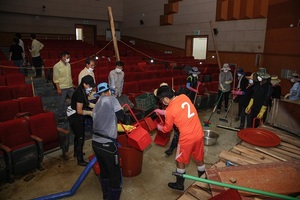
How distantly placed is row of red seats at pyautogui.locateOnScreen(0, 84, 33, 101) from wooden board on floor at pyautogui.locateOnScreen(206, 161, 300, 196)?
16.3ft

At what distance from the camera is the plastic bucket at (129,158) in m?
3.53

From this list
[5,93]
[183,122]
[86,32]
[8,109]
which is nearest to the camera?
[183,122]

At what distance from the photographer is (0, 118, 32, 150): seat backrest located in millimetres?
3615

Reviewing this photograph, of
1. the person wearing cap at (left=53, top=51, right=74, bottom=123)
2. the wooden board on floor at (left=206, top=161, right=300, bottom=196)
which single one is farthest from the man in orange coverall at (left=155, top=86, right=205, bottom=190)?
the person wearing cap at (left=53, top=51, right=74, bottom=123)

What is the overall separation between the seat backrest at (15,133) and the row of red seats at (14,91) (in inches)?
77.0

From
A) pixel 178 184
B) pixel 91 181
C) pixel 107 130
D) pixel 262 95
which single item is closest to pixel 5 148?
pixel 91 181

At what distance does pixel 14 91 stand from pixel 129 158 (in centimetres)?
360

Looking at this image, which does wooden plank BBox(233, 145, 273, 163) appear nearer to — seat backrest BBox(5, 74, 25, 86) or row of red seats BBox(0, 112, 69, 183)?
row of red seats BBox(0, 112, 69, 183)

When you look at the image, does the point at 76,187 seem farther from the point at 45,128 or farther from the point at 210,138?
the point at 210,138

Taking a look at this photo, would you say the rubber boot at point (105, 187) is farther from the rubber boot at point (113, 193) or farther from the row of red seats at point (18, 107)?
the row of red seats at point (18, 107)

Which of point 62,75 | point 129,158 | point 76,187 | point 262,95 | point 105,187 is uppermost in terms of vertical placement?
A: point 62,75

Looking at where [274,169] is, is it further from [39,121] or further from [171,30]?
[171,30]

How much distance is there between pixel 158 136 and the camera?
16.2 feet

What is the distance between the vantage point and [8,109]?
4.59 metres
